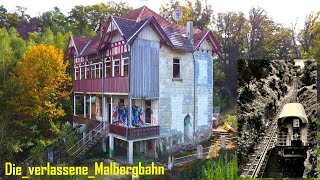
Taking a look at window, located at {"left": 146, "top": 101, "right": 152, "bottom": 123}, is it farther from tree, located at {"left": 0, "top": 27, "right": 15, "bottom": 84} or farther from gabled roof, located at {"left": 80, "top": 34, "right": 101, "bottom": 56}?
tree, located at {"left": 0, "top": 27, "right": 15, "bottom": 84}

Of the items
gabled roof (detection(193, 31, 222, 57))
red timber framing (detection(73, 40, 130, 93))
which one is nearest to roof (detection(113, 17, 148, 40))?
red timber framing (detection(73, 40, 130, 93))

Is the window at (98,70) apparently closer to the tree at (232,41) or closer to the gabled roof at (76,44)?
the gabled roof at (76,44)

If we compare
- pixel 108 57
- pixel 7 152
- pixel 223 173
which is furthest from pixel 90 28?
pixel 223 173

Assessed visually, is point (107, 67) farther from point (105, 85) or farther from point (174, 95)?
point (174, 95)

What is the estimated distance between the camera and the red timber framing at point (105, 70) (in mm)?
6093

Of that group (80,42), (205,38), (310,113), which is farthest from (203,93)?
(80,42)

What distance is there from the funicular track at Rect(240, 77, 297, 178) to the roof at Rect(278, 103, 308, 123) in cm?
7

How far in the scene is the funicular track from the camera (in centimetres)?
507

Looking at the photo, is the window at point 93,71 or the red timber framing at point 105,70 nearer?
the red timber framing at point 105,70

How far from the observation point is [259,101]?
528 centimetres

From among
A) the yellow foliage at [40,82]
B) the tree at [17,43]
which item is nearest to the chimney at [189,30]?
the yellow foliage at [40,82]

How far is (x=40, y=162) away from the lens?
233 inches

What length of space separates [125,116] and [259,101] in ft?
9.02

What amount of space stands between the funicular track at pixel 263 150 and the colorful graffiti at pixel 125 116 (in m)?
2.18
